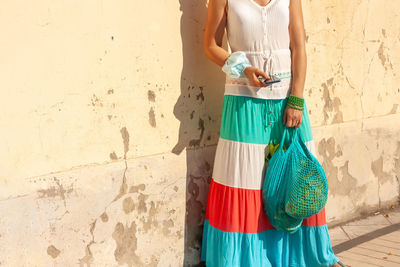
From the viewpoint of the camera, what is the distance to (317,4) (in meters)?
3.58

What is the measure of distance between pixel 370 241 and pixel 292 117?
1.45m

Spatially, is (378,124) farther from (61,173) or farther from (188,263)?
(61,173)

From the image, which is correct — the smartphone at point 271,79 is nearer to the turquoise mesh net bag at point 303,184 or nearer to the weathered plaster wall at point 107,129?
→ the turquoise mesh net bag at point 303,184

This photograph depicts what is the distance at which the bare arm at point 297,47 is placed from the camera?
2721 millimetres

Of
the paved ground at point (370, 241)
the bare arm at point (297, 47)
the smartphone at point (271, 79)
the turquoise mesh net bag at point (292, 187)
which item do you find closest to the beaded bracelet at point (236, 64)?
the smartphone at point (271, 79)

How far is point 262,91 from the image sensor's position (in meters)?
2.69

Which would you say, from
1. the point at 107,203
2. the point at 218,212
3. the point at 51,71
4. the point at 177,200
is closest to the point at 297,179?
the point at 218,212

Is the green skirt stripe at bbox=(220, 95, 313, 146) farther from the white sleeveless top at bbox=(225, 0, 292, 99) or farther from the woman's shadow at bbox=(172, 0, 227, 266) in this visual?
the woman's shadow at bbox=(172, 0, 227, 266)

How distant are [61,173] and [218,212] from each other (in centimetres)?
92

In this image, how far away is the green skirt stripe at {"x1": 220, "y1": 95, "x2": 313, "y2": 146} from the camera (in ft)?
8.94

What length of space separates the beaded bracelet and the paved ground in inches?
60.1

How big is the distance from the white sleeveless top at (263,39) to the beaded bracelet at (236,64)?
0.28 ft

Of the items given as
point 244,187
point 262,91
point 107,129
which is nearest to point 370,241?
point 244,187

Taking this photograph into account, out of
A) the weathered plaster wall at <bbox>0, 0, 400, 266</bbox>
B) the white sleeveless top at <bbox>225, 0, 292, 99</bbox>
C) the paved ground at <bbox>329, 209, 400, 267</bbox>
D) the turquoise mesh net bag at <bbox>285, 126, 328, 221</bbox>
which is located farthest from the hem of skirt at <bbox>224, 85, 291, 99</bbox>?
the paved ground at <bbox>329, 209, 400, 267</bbox>
